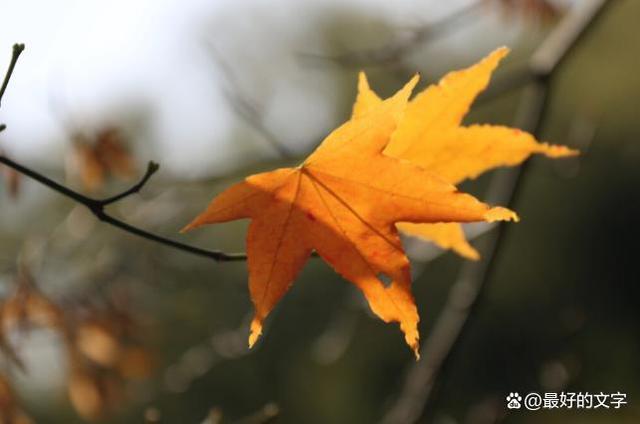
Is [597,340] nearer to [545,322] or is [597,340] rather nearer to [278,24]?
[545,322]

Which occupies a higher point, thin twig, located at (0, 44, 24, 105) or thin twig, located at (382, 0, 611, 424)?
thin twig, located at (0, 44, 24, 105)

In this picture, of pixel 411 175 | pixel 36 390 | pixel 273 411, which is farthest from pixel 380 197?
pixel 36 390

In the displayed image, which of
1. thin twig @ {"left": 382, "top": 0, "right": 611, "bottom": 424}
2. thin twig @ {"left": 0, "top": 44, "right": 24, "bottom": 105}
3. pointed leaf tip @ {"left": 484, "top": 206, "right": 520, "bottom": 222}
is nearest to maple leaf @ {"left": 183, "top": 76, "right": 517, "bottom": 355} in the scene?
pointed leaf tip @ {"left": 484, "top": 206, "right": 520, "bottom": 222}

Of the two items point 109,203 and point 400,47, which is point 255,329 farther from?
point 400,47

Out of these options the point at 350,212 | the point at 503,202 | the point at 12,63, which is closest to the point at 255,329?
the point at 350,212

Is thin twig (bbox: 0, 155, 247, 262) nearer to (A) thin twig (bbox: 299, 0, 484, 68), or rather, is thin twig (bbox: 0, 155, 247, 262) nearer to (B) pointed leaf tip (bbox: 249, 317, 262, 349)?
(B) pointed leaf tip (bbox: 249, 317, 262, 349)

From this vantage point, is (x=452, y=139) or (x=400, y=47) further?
(x=400, y=47)
